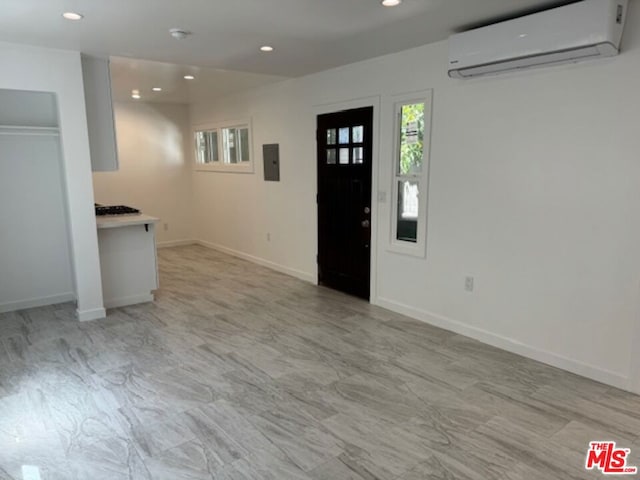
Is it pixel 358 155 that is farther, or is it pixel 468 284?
pixel 358 155

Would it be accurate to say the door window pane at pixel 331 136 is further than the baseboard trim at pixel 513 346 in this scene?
Yes

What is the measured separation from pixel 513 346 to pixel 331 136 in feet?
9.56

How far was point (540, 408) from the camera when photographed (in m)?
2.66

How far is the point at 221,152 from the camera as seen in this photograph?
7184 mm

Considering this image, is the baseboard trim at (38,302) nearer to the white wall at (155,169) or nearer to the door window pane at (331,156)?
the white wall at (155,169)

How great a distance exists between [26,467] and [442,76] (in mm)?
3903

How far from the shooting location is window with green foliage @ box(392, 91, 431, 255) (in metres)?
3.93

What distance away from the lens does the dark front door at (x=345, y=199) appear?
4.59 metres

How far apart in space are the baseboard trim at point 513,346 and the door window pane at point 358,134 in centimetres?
172

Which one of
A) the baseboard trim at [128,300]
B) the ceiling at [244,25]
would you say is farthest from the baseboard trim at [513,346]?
the baseboard trim at [128,300]

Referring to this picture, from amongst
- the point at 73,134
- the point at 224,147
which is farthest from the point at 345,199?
the point at 224,147
